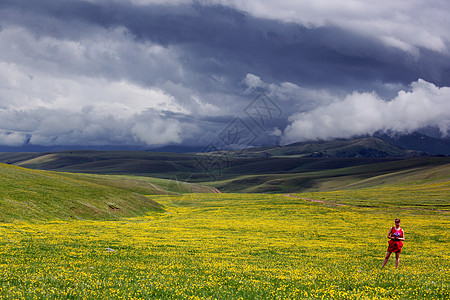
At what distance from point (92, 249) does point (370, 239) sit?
115 ft

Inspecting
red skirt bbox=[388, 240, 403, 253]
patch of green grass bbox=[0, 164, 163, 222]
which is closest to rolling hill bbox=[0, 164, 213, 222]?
patch of green grass bbox=[0, 164, 163, 222]

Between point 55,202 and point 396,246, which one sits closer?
point 396,246

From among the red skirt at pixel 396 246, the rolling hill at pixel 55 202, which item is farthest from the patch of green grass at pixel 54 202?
the red skirt at pixel 396 246

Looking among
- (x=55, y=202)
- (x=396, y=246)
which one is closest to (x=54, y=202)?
(x=55, y=202)

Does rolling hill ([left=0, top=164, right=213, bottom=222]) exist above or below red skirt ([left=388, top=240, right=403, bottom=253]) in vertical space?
below

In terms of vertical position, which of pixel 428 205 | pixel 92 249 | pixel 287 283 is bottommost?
pixel 428 205

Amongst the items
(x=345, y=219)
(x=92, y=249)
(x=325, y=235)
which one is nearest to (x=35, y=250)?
(x=92, y=249)

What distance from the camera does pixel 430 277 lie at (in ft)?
61.2

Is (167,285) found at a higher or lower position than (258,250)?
higher

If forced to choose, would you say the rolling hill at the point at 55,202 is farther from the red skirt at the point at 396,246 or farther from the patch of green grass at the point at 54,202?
the red skirt at the point at 396,246

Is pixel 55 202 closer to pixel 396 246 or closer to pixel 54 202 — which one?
pixel 54 202

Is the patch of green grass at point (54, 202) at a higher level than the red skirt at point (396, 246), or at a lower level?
lower

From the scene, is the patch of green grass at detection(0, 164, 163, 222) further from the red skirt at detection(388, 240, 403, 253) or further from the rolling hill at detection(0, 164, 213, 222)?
the red skirt at detection(388, 240, 403, 253)

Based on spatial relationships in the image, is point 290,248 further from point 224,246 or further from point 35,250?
point 35,250
